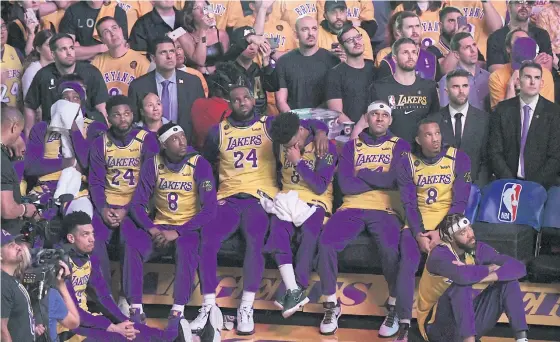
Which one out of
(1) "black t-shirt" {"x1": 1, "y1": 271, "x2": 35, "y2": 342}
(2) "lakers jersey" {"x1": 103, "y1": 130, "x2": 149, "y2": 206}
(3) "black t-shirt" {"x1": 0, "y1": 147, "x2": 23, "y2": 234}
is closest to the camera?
(1) "black t-shirt" {"x1": 1, "y1": 271, "x2": 35, "y2": 342}

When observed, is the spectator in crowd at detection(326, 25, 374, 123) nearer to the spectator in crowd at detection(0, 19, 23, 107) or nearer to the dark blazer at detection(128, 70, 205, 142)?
the dark blazer at detection(128, 70, 205, 142)

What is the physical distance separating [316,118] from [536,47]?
1948 millimetres

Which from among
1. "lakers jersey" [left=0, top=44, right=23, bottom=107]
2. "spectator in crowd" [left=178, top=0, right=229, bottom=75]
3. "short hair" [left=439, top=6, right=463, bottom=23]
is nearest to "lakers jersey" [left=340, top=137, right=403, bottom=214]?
"short hair" [left=439, top=6, right=463, bottom=23]

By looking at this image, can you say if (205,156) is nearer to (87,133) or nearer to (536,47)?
(87,133)

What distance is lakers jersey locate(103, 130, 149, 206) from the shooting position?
1134 cm

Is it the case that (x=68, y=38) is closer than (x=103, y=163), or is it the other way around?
(x=103, y=163)

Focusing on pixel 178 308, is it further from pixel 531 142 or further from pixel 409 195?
pixel 531 142

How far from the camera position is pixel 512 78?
11656 mm

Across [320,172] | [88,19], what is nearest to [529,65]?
[320,172]

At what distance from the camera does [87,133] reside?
1169 cm

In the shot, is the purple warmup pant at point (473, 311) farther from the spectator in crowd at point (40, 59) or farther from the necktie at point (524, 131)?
the spectator in crowd at point (40, 59)

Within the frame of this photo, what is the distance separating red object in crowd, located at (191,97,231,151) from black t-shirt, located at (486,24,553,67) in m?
2.46

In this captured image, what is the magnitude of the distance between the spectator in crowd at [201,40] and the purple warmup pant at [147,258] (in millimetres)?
2160

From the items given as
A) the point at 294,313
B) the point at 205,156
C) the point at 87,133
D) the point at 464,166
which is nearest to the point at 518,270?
the point at 464,166
